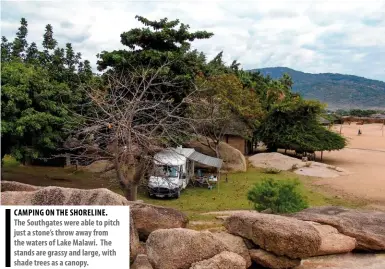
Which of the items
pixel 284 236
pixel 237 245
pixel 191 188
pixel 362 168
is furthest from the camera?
pixel 362 168

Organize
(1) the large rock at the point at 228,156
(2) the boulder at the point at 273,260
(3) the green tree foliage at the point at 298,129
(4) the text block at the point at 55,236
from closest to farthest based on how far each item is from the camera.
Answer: (4) the text block at the point at 55,236
(2) the boulder at the point at 273,260
(1) the large rock at the point at 228,156
(3) the green tree foliage at the point at 298,129

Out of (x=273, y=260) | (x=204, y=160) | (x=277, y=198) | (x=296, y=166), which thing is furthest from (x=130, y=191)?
(x=296, y=166)

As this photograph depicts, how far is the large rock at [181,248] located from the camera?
30.4ft

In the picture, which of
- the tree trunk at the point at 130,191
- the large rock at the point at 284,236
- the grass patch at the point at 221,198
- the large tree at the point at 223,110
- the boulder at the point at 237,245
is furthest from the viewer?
the large tree at the point at 223,110

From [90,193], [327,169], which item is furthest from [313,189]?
[90,193]

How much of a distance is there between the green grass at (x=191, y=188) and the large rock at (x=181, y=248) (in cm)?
1273

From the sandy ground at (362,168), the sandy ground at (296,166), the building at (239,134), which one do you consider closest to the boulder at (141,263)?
the sandy ground at (362,168)

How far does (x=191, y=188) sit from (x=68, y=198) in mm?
19447

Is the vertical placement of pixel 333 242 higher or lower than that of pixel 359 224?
lower

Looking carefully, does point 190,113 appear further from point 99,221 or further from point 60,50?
point 99,221

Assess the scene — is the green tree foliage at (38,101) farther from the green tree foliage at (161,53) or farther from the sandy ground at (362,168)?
the sandy ground at (362,168)

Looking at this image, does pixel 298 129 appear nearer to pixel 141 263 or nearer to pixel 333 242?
pixel 333 242

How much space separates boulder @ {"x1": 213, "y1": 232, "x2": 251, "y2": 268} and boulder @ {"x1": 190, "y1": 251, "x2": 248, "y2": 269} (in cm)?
97

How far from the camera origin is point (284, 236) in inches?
396
